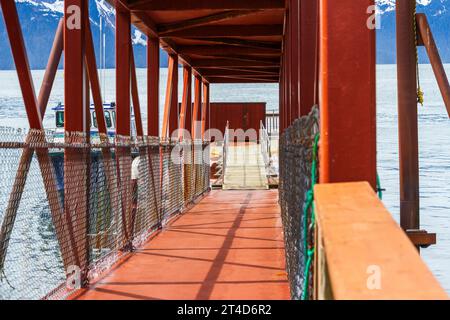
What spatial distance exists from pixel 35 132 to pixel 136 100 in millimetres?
6892

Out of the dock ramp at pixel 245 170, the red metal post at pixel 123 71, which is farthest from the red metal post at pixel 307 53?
the dock ramp at pixel 245 170

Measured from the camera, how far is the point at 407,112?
9195mm

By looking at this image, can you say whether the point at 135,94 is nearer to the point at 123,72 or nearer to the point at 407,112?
the point at 123,72

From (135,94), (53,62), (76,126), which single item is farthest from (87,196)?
(135,94)

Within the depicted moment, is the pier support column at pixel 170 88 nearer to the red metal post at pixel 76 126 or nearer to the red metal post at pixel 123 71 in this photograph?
the red metal post at pixel 123 71

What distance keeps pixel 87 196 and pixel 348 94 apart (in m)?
4.44

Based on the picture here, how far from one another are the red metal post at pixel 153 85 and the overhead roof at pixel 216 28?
26cm

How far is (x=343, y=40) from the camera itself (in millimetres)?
3855

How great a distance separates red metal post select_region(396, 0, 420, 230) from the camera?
8984 mm

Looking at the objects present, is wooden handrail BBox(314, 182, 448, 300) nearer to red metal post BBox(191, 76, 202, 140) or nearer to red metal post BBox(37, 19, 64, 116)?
red metal post BBox(37, 19, 64, 116)

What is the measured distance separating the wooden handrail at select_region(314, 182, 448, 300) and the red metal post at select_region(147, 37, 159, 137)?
12112mm

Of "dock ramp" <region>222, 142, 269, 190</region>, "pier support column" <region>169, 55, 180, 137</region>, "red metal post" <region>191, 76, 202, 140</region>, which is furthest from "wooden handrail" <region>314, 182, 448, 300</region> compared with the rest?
"dock ramp" <region>222, 142, 269, 190</region>

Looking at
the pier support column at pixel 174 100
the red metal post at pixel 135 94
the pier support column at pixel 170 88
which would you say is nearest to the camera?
the red metal post at pixel 135 94

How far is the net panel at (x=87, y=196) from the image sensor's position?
241 inches
